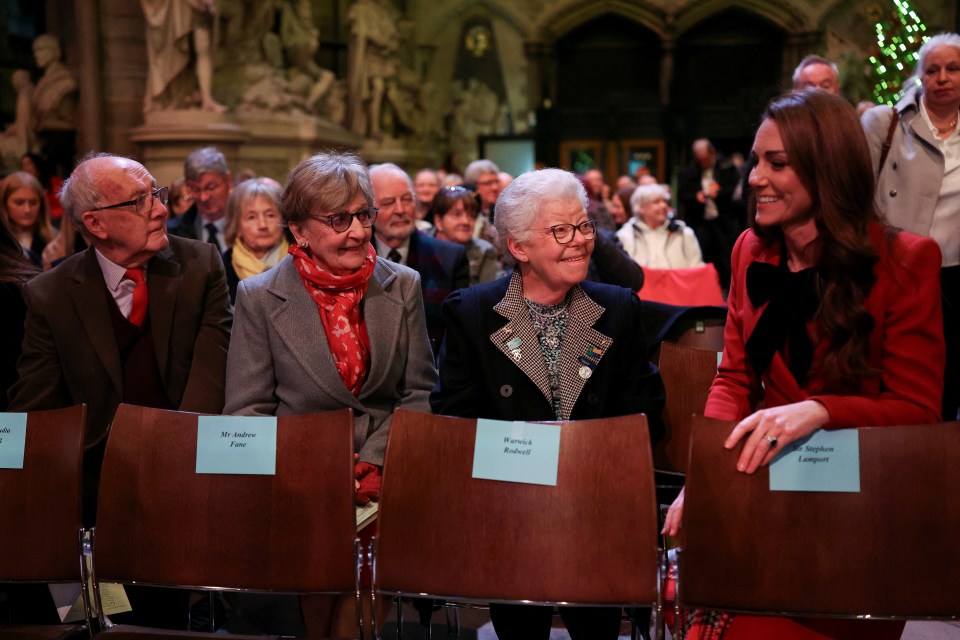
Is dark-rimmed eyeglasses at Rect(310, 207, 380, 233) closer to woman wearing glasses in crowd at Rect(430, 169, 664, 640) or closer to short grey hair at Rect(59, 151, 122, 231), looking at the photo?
woman wearing glasses in crowd at Rect(430, 169, 664, 640)

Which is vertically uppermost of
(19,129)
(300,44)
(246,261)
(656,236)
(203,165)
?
(300,44)

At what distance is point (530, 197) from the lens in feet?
8.91

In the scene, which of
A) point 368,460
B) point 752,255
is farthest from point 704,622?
point 368,460

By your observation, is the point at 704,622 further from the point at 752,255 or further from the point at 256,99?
the point at 256,99

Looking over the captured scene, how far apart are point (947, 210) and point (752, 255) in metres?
1.92

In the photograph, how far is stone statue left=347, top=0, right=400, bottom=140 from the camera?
14.3 metres

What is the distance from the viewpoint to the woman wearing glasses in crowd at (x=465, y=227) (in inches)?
206

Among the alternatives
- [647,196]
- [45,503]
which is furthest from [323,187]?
[647,196]

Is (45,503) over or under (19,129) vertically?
under

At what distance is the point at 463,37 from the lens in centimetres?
1766

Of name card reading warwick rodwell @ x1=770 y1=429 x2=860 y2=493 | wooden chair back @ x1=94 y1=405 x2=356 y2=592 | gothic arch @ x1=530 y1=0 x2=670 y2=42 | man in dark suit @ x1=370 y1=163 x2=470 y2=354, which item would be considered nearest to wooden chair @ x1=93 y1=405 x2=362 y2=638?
wooden chair back @ x1=94 y1=405 x2=356 y2=592

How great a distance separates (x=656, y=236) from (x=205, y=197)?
3.11m

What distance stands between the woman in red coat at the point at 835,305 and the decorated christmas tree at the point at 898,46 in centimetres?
787

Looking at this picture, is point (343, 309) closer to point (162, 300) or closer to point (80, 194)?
point (162, 300)
